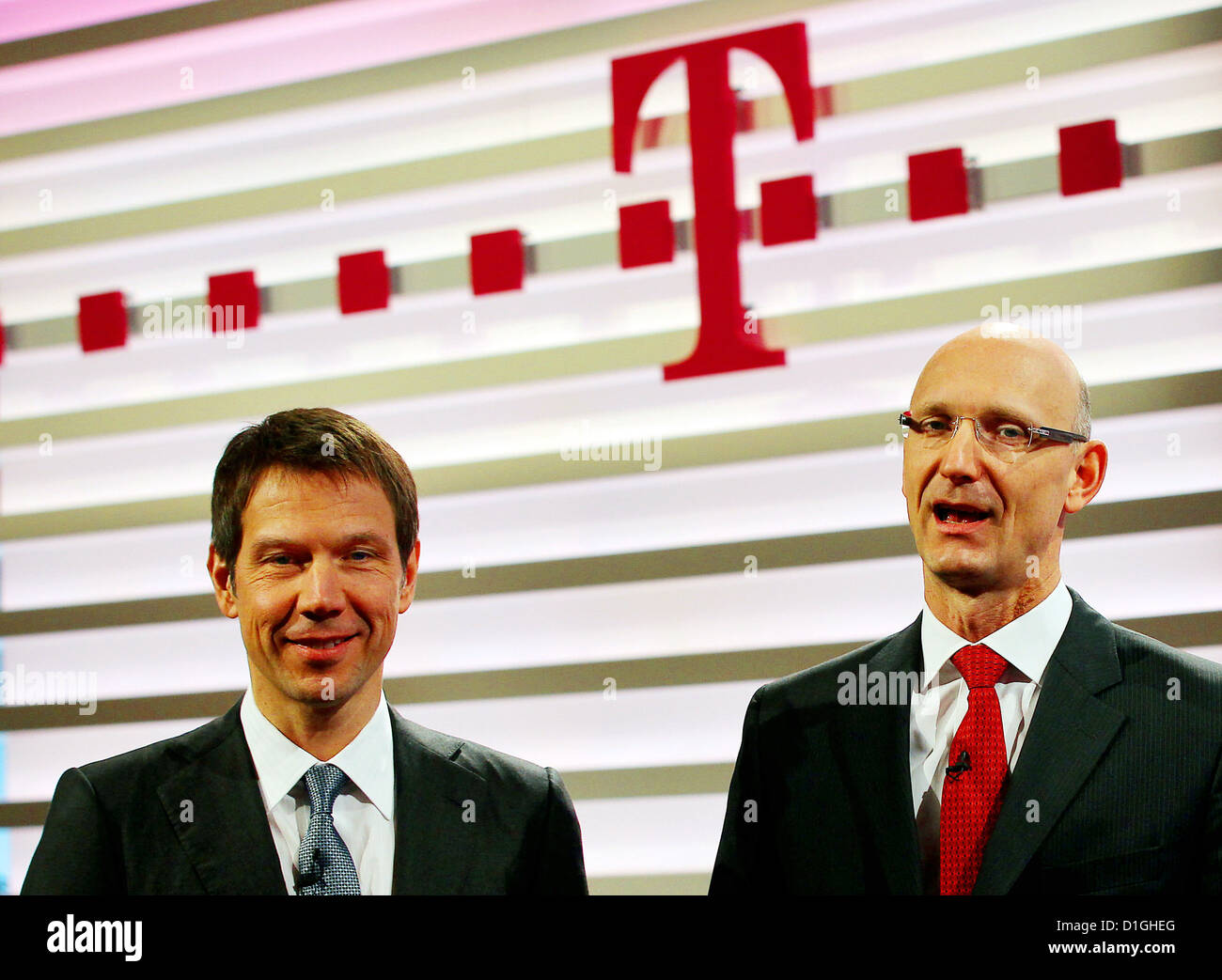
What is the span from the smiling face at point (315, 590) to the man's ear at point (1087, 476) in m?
1.36

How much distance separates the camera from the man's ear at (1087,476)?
2.62 meters

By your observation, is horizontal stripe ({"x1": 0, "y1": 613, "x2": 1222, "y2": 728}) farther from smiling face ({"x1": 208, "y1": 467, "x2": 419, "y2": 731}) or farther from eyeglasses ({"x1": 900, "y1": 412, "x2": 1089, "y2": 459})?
eyeglasses ({"x1": 900, "y1": 412, "x2": 1089, "y2": 459})

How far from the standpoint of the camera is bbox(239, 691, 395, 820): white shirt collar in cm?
279

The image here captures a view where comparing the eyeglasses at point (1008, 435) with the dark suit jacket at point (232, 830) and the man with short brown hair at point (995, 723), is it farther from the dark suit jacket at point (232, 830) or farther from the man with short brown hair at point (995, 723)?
the dark suit jacket at point (232, 830)

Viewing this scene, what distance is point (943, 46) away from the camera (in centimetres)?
304

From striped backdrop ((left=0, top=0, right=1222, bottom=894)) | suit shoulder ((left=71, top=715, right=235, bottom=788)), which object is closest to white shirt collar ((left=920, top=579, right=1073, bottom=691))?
striped backdrop ((left=0, top=0, right=1222, bottom=894))

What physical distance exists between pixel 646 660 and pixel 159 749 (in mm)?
1065

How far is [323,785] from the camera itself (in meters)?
2.77

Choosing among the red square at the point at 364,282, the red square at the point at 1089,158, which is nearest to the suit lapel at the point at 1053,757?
the red square at the point at 1089,158

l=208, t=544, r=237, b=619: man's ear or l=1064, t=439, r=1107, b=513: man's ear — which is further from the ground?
l=1064, t=439, r=1107, b=513: man's ear

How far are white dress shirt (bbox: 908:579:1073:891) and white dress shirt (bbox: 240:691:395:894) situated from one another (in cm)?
106

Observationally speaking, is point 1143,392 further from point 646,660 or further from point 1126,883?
point 646,660

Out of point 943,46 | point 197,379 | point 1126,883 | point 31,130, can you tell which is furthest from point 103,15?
point 1126,883

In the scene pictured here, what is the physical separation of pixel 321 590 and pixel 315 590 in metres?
0.01
